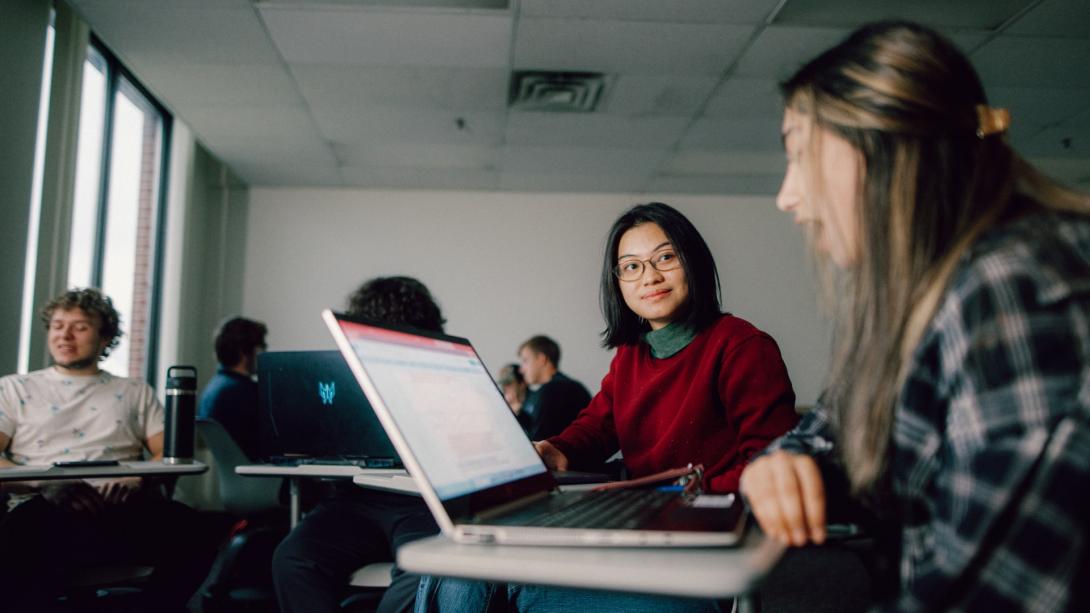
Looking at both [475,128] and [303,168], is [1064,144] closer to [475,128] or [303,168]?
[475,128]

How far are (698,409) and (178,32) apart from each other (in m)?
3.39

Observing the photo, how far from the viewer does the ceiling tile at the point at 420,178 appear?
19.5 feet

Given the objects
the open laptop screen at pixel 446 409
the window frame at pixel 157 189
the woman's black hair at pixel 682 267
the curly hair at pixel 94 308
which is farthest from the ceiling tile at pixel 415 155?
the open laptop screen at pixel 446 409

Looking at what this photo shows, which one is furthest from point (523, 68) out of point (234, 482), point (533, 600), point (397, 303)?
point (533, 600)

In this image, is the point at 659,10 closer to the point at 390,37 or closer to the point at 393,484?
the point at 390,37

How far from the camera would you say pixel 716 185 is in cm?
630

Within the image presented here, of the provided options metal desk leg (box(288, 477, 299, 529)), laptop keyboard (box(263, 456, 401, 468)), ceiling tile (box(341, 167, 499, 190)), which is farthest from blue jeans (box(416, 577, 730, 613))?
ceiling tile (box(341, 167, 499, 190))

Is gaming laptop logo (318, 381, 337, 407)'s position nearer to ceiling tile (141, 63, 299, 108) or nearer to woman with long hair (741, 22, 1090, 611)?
woman with long hair (741, 22, 1090, 611)

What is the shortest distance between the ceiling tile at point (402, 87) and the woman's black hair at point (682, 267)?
8.91 ft

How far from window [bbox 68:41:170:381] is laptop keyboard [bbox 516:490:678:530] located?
336 cm

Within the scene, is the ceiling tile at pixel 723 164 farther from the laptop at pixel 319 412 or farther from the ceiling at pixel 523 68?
the laptop at pixel 319 412

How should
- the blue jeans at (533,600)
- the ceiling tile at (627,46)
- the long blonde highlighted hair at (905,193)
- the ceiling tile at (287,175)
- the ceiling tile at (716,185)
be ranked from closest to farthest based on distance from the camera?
the long blonde highlighted hair at (905,193) → the blue jeans at (533,600) → the ceiling tile at (627,46) → the ceiling tile at (287,175) → the ceiling tile at (716,185)

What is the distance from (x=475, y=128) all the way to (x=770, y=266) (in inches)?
116

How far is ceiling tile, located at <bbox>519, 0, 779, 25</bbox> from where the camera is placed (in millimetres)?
3434
